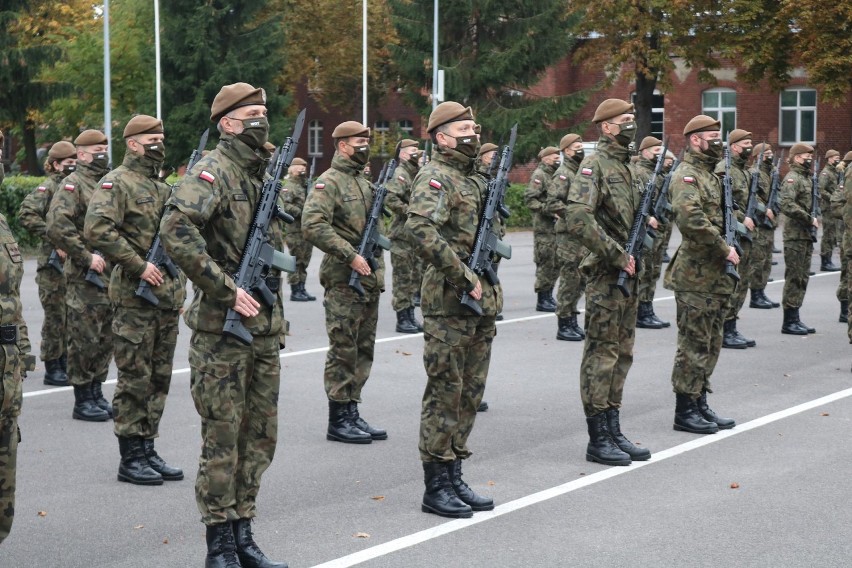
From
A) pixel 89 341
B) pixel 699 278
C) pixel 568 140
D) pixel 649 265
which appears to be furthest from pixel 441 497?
pixel 649 265

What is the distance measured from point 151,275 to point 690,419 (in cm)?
398

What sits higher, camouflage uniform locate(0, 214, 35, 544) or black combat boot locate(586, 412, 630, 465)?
camouflage uniform locate(0, 214, 35, 544)

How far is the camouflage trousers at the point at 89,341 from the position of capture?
923 centimetres

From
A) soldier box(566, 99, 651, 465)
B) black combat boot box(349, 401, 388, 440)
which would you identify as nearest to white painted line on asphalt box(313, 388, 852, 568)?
soldier box(566, 99, 651, 465)

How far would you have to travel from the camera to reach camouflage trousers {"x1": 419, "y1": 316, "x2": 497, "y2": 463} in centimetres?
691

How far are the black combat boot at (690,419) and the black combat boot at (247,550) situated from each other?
13.3ft

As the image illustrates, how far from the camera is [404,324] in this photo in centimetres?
1476

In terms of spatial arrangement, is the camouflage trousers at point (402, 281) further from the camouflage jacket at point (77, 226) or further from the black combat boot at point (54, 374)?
the camouflage jacket at point (77, 226)

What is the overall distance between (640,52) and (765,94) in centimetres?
870

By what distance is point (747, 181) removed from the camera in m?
13.8

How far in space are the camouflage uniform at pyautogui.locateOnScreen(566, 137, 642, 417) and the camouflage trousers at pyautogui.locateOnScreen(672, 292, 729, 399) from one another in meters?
0.85

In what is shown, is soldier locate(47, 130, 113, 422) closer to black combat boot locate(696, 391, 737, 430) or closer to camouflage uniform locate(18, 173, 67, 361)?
camouflage uniform locate(18, 173, 67, 361)

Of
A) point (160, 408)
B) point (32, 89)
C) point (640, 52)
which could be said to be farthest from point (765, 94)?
point (160, 408)

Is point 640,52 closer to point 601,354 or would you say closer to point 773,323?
point 773,323
